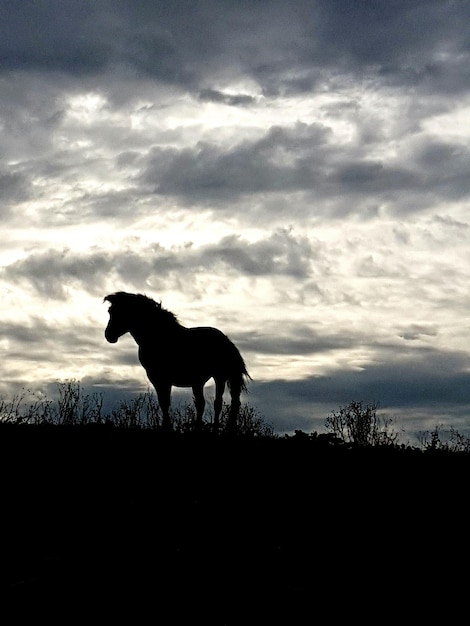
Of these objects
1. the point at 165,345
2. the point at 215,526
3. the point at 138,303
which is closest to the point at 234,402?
the point at 165,345

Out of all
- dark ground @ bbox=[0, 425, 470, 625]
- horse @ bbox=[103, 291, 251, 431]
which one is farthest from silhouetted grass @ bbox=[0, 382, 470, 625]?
horse @ bbox=[103, 291, 251, 431]

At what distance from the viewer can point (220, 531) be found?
986 cm

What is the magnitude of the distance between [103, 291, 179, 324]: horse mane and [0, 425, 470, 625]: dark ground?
4314 millimetres

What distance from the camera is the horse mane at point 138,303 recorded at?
17.6 meters

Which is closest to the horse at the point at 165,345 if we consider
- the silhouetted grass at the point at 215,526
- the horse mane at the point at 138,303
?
the horse mane at the point at 138,303

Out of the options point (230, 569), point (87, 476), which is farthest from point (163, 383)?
point (230, 569)

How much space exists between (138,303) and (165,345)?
115 cm

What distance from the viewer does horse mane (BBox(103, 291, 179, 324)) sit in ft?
57.8

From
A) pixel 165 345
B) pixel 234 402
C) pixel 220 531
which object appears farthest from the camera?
pixel 234 402

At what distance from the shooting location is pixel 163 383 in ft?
57.6

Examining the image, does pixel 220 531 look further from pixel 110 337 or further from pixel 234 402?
pixel 234 402

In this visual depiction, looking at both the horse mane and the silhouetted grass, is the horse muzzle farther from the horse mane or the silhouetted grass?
the silhouetted grass

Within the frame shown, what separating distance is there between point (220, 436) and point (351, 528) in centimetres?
422

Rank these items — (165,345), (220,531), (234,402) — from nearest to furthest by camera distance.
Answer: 1. (220,531)
2. (165,345)
3. (234,402)
